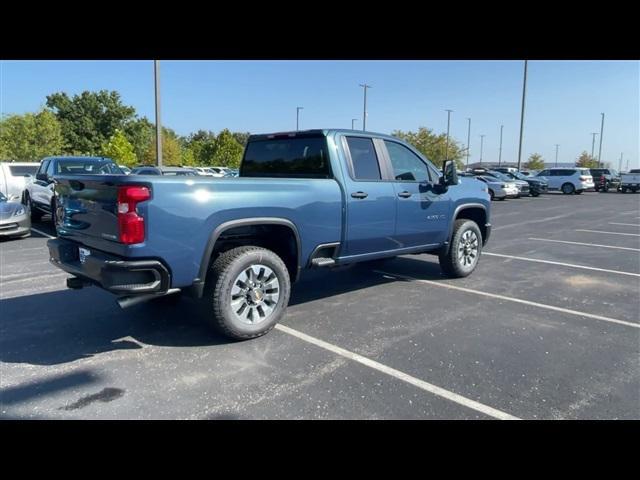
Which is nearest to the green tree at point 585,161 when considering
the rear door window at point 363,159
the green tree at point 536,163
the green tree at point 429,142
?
the green tree at point 536,163

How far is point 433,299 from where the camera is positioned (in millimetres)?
5598

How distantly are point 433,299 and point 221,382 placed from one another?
3.13m

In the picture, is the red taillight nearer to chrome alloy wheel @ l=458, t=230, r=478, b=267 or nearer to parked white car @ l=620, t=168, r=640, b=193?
chrome alloy wheel @ l=458, t=230, r=478, b=267

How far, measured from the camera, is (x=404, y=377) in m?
3.47

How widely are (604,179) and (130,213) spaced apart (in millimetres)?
40530

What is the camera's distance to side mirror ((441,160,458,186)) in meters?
5.83

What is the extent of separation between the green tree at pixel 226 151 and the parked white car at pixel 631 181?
36.5m

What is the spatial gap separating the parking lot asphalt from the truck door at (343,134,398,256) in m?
0.77

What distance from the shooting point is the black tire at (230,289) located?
3.91 meters

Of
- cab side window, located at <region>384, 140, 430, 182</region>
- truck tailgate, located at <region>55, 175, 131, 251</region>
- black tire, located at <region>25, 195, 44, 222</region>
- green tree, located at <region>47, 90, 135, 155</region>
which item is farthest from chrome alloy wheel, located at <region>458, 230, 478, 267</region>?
green tree, located at <region>47, 90, 135, 155</region>
